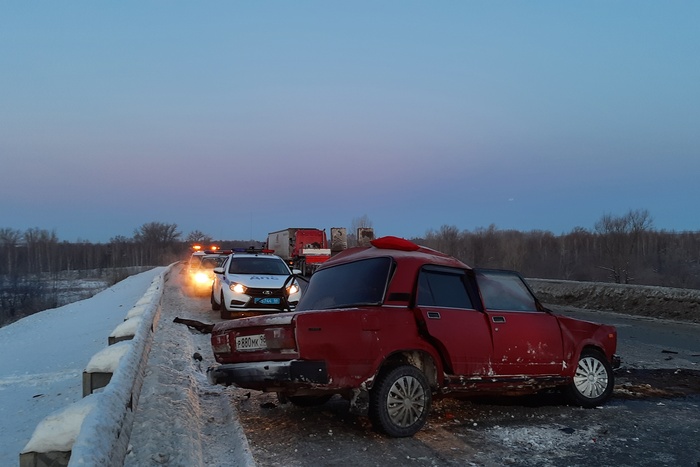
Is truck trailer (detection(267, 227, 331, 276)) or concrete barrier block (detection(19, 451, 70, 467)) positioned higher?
truck trailer (detection(267, 227, 331, 276))

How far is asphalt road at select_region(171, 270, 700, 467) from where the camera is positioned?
4.84m

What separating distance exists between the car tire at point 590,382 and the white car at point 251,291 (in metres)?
7.91

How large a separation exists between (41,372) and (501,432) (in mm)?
9683

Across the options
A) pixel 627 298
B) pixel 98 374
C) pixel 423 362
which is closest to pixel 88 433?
pixel 98 374

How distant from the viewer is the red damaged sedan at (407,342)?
17.3 feet

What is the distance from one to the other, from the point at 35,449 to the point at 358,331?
9.57 ft

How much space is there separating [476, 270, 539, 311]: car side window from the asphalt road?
120 centimetres

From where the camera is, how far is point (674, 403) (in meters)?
6.88

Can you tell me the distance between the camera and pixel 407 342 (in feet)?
18.0

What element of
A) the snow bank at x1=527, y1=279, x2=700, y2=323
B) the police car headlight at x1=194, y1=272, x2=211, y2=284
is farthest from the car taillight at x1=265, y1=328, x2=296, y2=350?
the police car headlight at x1=194, y1=272, x2=211, y2=284

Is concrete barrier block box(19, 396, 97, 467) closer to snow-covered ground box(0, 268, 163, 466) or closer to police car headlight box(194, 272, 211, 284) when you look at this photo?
snow-covered ground box(0, 268, 163, 466)

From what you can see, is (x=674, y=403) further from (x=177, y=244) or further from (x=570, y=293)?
(x=177, y=244)

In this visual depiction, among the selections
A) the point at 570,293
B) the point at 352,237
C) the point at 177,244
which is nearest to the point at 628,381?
the point at 570,293

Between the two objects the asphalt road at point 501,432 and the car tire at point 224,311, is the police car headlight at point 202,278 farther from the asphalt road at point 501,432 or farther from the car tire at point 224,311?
the asphalt road at point 501,432
